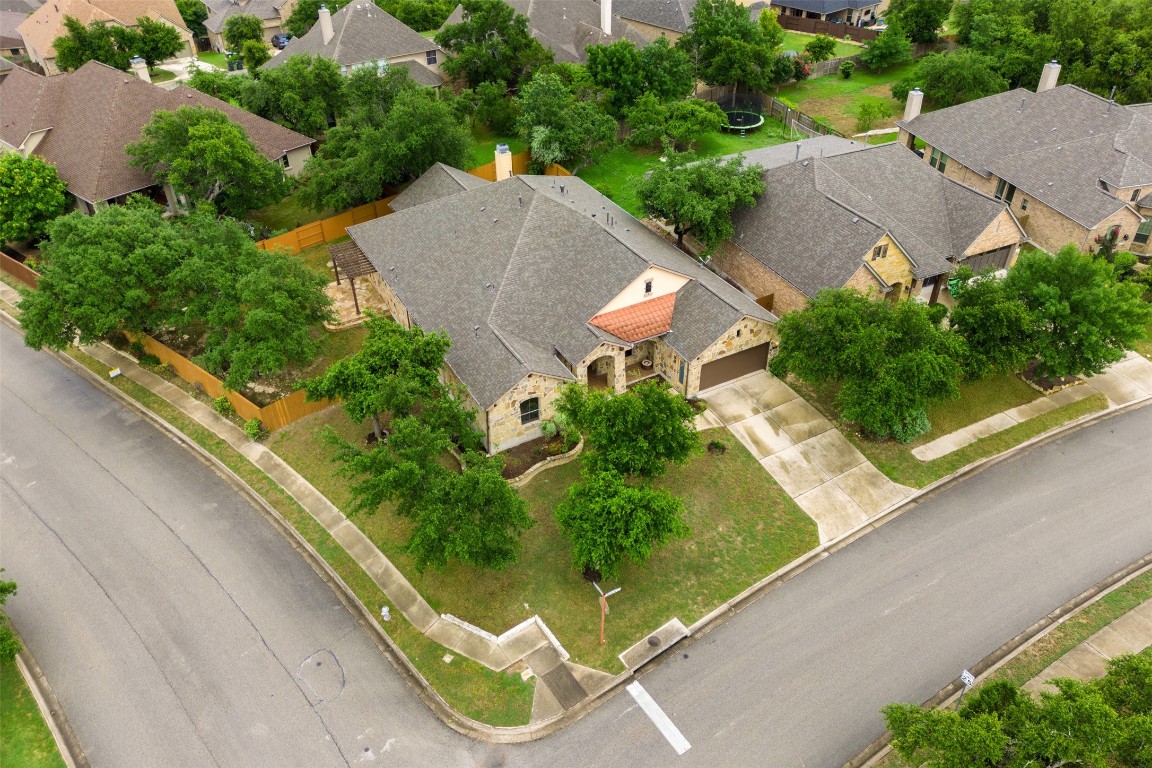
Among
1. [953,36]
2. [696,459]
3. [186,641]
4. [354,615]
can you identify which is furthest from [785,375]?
[953,36]

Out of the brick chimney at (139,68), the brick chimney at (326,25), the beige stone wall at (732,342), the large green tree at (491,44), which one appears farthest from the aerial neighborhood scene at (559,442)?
the brick chimney at (326,25)

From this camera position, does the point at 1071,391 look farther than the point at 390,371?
Yes

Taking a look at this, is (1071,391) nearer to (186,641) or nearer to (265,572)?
(265,572)

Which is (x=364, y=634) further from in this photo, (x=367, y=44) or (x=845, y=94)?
(x=845, y=94)

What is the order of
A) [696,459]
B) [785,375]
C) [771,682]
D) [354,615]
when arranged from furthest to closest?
[785,375], [696,459], [354,615], [771,682]

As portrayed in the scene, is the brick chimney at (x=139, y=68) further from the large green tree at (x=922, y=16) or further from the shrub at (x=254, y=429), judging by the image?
the large green tree at (x=922, y=16)

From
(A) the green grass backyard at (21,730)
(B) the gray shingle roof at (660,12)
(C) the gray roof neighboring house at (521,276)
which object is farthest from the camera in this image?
(B) the gray shingle roof at (660,12)

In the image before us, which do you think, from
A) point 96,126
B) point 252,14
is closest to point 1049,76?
point 96,126
